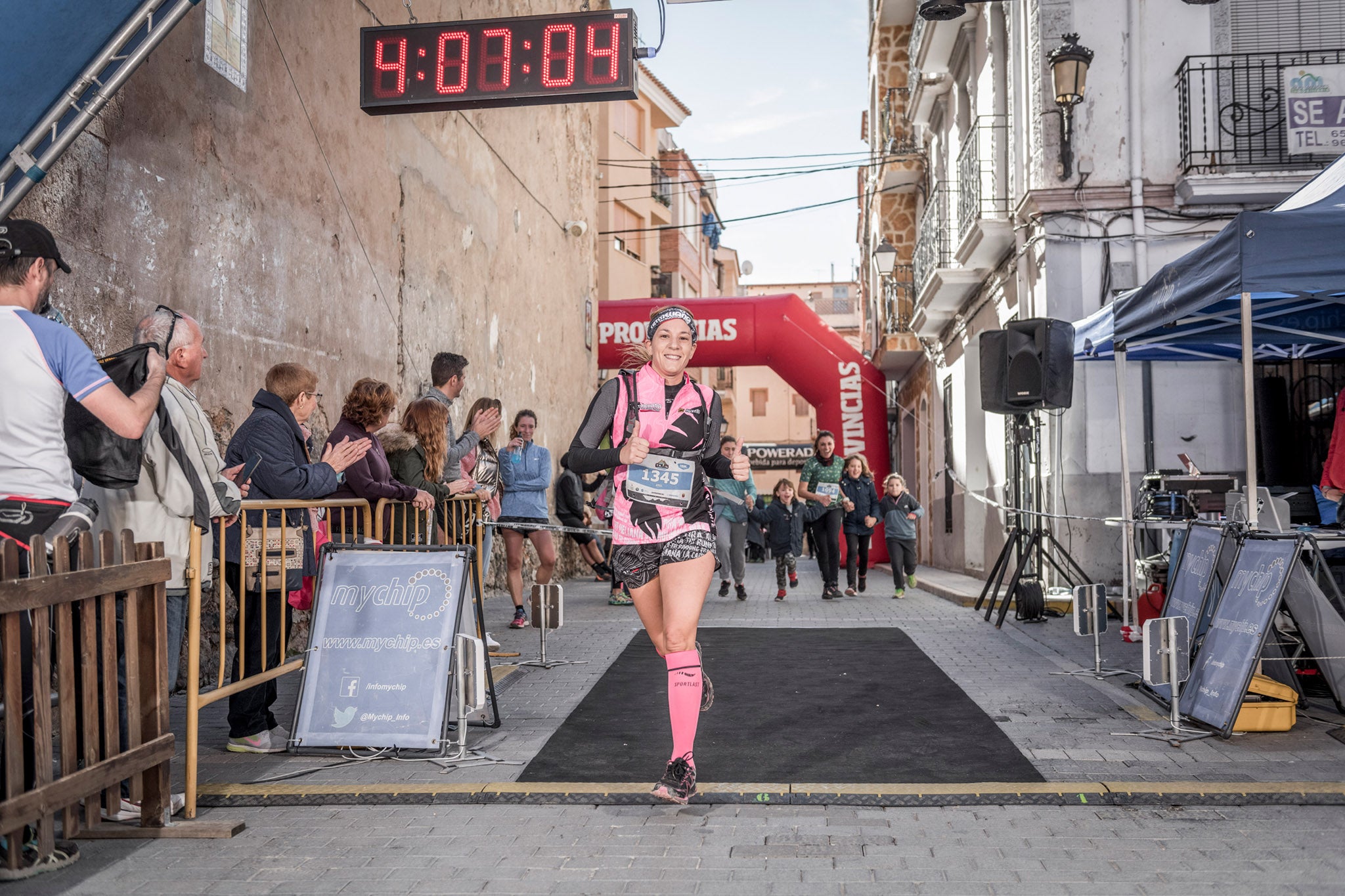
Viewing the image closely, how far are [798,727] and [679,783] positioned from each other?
162cm

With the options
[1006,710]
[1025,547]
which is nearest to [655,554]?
[1006,710]

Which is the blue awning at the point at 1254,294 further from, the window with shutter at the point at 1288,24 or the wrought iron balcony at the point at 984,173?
the wrought iron balcony at the point at 984,173

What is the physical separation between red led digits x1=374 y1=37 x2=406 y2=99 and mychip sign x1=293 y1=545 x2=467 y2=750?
→ 197 inches

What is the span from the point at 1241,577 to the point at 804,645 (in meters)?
4.12

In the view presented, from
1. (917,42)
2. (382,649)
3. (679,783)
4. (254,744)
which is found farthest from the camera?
(917,42)

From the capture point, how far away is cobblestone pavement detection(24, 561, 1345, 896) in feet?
12.0

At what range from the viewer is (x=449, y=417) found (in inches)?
326

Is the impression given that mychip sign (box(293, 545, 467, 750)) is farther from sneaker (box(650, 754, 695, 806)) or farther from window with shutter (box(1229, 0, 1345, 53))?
window with shutter (box(1229, 0, 1345, 53))

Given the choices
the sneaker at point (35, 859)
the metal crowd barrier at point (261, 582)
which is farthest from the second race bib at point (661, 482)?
the sneaker at point (35, 859)

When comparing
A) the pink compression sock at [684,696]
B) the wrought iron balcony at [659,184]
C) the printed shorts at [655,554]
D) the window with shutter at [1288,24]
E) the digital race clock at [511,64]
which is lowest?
the pink compression sock at [684,696]

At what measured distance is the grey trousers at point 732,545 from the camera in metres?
13.9

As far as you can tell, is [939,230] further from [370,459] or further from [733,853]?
[733,853]

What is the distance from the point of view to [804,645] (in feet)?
31.2

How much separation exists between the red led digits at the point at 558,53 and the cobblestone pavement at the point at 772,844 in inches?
200
